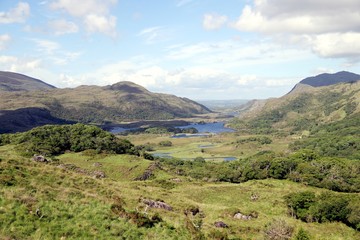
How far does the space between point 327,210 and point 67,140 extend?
120416 millimetres

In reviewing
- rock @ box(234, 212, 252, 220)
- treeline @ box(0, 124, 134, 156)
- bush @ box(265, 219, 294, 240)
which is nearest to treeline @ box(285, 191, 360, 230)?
rock @ box(234, 212, 252, 220)

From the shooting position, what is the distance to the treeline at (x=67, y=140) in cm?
13585

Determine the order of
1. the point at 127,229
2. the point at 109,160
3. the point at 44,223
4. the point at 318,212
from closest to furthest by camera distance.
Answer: the point at 44,223 → the point at 127,229 → the point at 318,212 → the point at 109,160

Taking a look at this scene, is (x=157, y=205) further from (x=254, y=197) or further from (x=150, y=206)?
(x=254, y=197)

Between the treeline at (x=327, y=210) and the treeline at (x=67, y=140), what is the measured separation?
90.9m

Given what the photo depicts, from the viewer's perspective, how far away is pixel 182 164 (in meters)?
196

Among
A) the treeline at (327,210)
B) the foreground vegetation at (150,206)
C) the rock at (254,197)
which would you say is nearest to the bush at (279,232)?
the foreground vegetation at (150,206)

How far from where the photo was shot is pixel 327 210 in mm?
59594

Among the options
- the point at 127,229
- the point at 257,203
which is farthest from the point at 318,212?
the point at 127,229

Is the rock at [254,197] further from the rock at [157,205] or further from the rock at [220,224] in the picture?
the rock at [157,205]

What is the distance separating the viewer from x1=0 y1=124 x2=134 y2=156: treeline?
13585 cm

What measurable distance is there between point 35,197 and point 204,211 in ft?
86.0

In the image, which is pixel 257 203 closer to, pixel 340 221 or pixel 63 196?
pixel 340 221

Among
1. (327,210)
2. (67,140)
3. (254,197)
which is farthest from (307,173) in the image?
(67,140)
